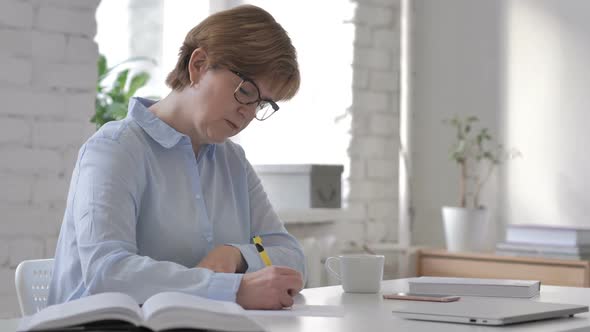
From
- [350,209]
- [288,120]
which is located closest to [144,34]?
[288,120]

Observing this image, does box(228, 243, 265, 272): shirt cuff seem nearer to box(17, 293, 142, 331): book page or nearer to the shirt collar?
the shirt collar

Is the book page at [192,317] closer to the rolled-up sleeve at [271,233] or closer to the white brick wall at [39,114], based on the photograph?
the rolled-up sleeve at [271,233]

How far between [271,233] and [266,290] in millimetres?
513

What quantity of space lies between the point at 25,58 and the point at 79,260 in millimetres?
987

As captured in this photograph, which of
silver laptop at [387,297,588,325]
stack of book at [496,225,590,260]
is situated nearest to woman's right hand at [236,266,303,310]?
silver laptop at [387,297,588,325]

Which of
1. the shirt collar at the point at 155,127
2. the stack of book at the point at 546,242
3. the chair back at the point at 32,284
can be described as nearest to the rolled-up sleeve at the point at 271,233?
the shirt collar at the point at 155,127

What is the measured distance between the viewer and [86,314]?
46.5 inches

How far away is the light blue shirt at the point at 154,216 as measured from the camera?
1676 mm

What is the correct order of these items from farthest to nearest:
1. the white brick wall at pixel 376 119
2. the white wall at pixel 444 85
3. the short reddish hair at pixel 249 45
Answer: the white wall at pixel 444 85, the white brick wall at pixel 376 119, the short reddish hair at pixel 249 45

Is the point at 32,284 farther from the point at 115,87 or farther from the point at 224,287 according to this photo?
the point at 115,87

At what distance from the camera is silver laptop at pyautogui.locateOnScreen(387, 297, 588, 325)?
59.4 inches

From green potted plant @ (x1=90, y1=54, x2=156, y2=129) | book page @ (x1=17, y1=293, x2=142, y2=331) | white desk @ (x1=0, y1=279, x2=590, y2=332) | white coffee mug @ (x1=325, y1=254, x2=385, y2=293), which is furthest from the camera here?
green potted plant @ (x1=90, y1=54, x2=156, y2=129)

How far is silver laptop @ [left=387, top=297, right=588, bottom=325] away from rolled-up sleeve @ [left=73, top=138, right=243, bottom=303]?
1.05ft

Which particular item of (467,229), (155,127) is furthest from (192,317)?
(467,229)
